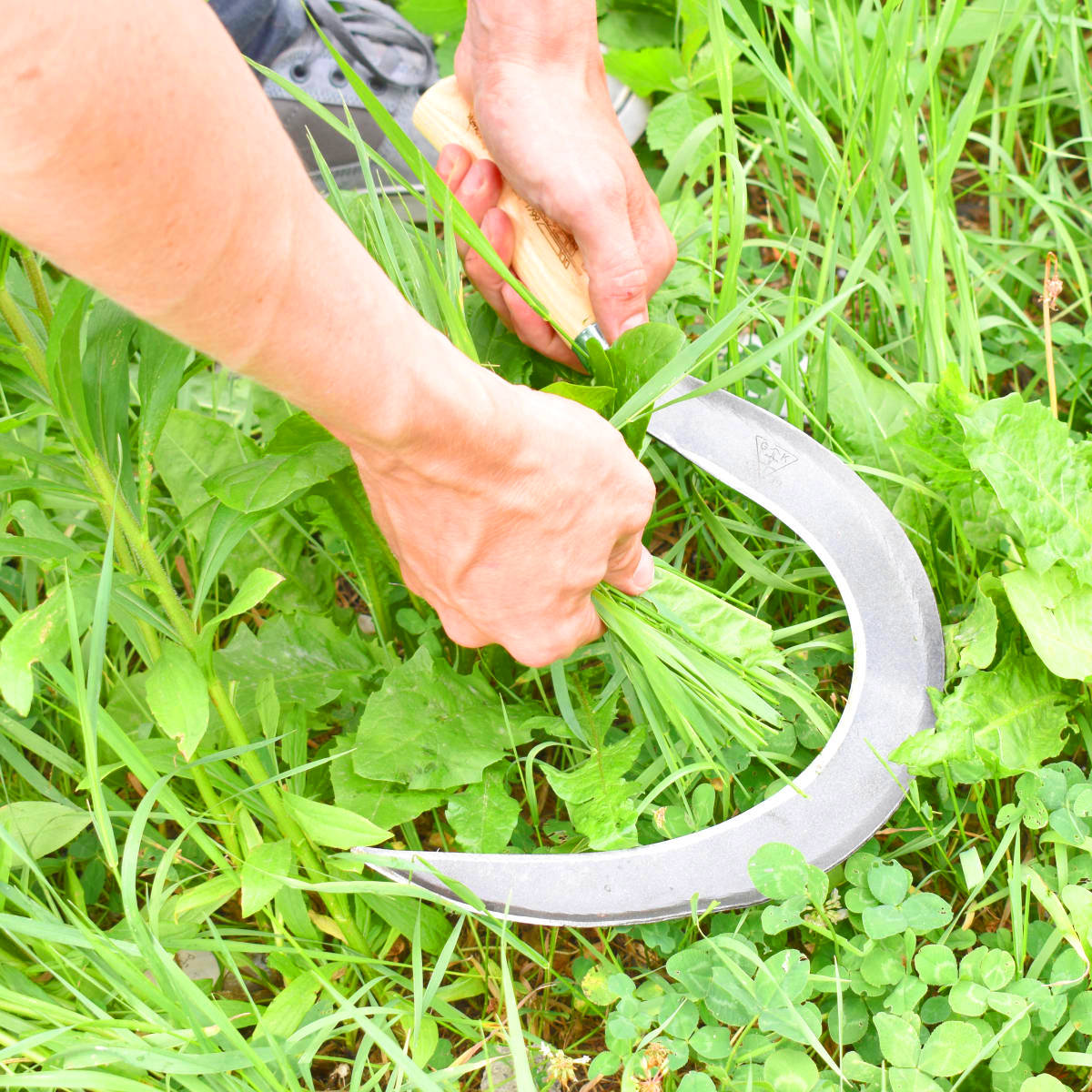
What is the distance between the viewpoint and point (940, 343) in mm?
1386

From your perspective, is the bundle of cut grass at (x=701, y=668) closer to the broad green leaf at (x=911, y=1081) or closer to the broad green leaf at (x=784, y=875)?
the broad green leaf at (x=784, y=875)

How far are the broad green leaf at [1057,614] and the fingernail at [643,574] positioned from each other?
0.43 m

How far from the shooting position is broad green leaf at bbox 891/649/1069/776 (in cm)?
115

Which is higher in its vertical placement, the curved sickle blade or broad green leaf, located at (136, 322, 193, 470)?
broad green leaf, located at (136, 322, 193, 470)

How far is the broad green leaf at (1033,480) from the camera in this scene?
1.16 m

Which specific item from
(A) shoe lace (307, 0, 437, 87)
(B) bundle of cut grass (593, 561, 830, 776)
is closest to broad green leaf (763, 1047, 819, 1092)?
(B) bundle of cut grass (593, 561, 830, 776)

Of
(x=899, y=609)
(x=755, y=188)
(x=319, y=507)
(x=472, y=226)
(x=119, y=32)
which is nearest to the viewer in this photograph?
(x=119, y=32)

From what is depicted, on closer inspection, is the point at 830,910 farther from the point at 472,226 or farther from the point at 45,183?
the point at 45,183

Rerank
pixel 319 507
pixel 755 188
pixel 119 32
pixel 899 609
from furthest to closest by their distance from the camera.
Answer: pixel 755 188 → pixel 319 507 → pixel 899 609 → pixel 119 32

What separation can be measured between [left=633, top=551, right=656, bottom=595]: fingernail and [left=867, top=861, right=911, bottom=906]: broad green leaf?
0.44 m

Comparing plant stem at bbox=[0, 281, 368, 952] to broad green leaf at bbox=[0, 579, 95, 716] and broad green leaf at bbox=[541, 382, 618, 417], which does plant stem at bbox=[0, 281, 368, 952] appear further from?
broad green leaf at bbox=[541, 382, 618, 417]

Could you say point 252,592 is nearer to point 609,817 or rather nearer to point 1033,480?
point 609,817

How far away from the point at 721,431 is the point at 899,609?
0.34 metres

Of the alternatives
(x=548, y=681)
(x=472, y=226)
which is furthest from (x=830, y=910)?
(x=472, y=226)
